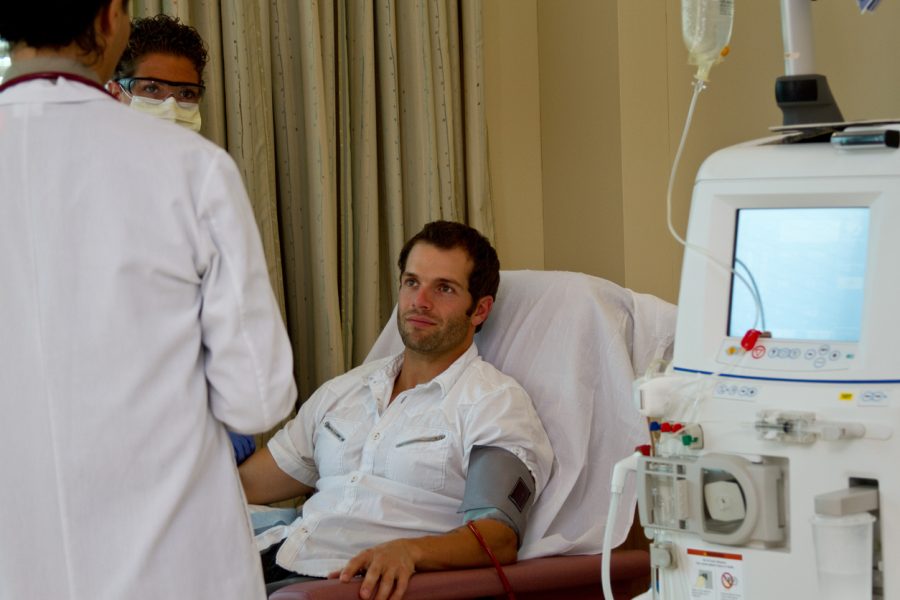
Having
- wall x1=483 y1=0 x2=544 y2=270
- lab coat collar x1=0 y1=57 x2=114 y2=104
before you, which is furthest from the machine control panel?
wall x1=483 y1=0 x2=544 y2=270

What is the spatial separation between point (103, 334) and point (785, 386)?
93cm

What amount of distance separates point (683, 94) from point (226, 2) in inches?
49.1

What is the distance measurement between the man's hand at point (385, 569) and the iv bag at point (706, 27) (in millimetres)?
995

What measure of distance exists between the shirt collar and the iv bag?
3.03 feet

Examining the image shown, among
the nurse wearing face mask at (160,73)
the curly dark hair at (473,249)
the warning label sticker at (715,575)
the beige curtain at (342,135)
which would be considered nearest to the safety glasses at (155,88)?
the nurse wearing face mask at (160,73)

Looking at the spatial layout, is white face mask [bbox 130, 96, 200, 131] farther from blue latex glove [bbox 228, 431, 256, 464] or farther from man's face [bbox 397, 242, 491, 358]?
blue latex glove [bbox 228, 431, 256, 464]

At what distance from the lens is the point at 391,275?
324 centimetres

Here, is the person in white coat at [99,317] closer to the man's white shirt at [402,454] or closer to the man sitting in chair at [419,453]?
the man sitting in chair at [419,453]

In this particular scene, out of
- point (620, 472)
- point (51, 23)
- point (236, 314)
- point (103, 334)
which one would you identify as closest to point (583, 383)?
point (620, 472)

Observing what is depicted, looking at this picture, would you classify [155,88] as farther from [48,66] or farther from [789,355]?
[789,355]

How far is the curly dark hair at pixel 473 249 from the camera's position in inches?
102

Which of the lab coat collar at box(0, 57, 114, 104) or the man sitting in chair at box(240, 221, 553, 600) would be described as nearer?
the lab coat collar at box(0, 57, 114, 104)

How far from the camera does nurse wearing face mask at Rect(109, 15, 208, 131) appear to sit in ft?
7.97

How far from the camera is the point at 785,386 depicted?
63.2 inches
